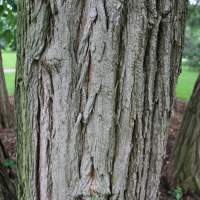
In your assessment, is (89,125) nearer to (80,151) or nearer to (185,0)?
(80,151)

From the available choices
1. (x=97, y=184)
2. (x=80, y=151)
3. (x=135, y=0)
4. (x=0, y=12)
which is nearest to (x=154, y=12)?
(x=135, y=0)

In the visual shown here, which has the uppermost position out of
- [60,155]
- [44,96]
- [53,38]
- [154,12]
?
[154,12]

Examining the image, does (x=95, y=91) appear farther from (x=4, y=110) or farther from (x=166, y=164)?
(x=4, y=110)

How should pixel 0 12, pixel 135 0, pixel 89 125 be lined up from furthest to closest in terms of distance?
pixel 0 12, pixel 89 125, pixel 135 0

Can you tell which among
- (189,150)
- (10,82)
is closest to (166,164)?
(189,150)

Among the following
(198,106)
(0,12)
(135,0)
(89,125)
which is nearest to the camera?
(135,0)

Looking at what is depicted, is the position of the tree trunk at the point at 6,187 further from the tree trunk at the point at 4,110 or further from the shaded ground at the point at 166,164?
the tree trunk at the point at 4,110

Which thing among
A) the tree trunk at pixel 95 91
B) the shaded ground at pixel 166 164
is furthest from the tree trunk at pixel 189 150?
the tree trunk at pixel 95 91

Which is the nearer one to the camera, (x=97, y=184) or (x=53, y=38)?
(x=53, y=38)

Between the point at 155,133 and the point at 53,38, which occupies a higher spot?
the point at 53,38

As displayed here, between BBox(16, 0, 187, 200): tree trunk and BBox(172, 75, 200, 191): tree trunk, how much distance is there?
2.43m

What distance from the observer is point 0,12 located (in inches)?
130

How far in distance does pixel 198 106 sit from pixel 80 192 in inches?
103

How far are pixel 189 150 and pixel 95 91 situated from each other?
2.85 meters
